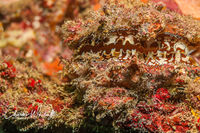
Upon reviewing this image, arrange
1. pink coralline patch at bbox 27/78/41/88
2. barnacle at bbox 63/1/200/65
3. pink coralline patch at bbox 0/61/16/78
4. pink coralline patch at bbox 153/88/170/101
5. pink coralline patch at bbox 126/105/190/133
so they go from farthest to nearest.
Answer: pink coralline patch at bbox 27/78/41/88 → pink coralline patch at bbox 0/61/16/78 → barnacle at bbox 63/1/200/65 → pink coralline patch at bbox 153/88/170/101 → pink coralline patch at bbox 126/105/190/133

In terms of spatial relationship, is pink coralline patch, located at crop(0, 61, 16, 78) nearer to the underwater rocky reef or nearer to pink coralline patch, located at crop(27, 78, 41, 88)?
the underwater rocky reef

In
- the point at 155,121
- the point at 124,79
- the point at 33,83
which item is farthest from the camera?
the point at 33,83

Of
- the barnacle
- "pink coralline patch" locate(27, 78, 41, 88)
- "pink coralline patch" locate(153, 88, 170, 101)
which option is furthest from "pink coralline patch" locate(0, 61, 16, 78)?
"pink coralline patch" locate(153, 88, 170, 101)

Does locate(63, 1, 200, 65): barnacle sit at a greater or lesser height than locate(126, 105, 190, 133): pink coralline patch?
greater

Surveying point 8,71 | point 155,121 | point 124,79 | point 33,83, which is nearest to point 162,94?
point 155,121

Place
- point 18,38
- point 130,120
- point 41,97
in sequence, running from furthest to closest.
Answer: point 18,38, point 41,97, point 130,120

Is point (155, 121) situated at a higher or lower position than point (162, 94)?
lower

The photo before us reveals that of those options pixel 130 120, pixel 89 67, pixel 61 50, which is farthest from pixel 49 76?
pixel 130 120

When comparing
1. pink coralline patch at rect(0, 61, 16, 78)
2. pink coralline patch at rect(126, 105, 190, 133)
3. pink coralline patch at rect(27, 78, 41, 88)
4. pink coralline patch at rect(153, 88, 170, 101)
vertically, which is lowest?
pink coralline patch at rect(126, 105, 190, 133)

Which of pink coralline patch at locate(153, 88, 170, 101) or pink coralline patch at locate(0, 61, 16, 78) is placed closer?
pink coralline patch at locate(153, 88, 170, 101)

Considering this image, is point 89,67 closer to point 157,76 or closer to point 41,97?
point 157,76

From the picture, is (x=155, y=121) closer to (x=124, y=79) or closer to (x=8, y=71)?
(x=124, y=79)
